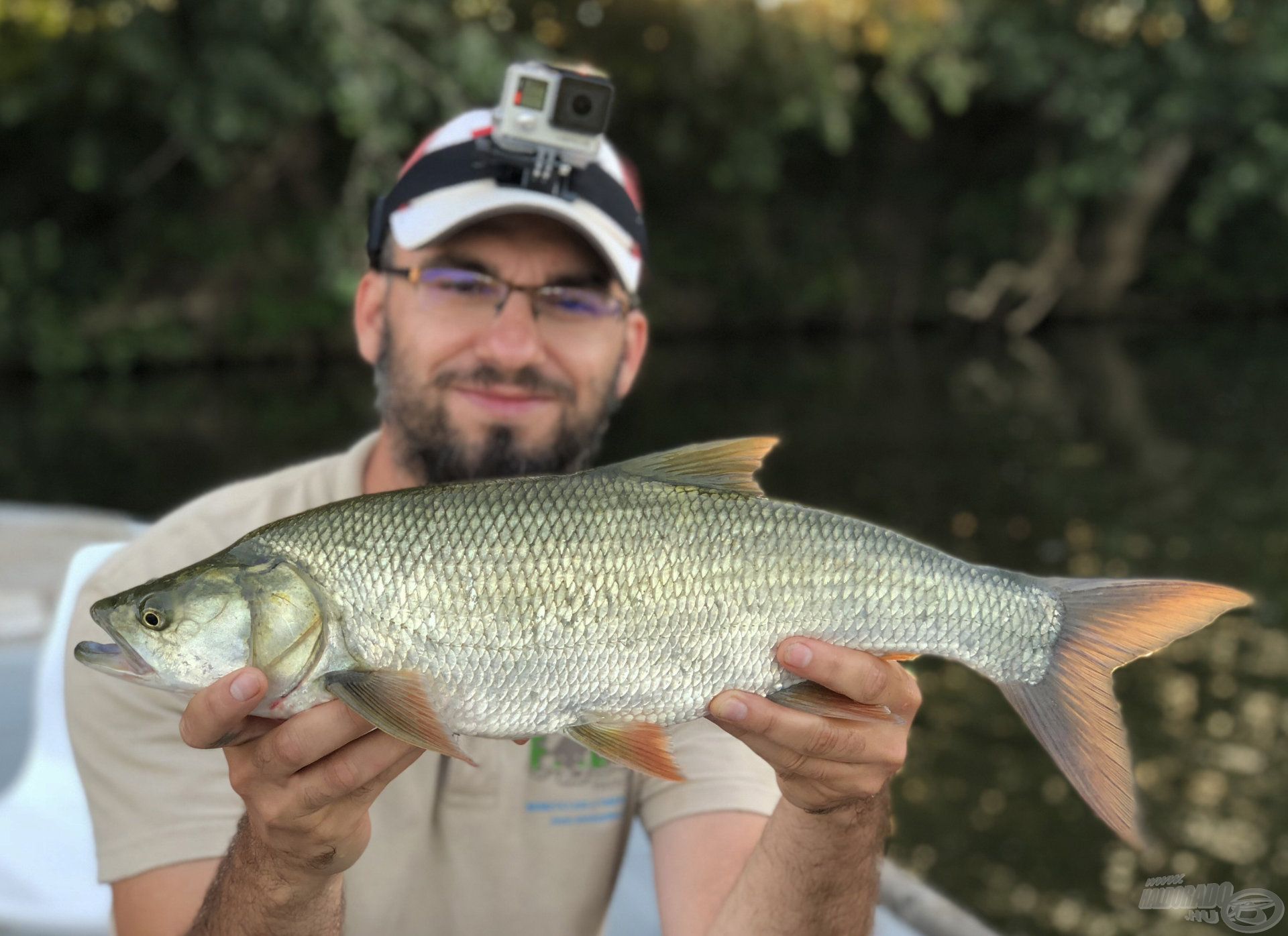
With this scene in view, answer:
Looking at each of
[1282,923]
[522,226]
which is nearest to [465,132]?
[522,226]

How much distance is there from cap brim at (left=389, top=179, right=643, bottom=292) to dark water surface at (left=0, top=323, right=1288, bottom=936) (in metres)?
4.26

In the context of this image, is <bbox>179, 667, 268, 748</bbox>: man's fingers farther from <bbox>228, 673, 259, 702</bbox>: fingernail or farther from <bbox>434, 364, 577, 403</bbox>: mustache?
<bbox>434, 364, 577, 403</bbox>: mustache

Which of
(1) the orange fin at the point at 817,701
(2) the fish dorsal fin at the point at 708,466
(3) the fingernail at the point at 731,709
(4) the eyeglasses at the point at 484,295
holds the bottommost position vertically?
(3) the fingernail at the point at 731,709

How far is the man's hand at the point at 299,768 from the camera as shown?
184 centimetres

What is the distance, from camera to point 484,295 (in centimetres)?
280

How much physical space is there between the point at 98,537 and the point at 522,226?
3.34 meters

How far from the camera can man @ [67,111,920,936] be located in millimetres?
1979

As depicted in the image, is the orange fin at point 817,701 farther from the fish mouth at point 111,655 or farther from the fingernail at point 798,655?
the fish mouth at point 111,655

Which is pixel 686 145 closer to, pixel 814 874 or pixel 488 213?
pixel 488 213

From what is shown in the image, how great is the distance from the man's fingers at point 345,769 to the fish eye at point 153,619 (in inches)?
11.3

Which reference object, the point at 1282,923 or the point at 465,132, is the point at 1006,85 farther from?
the point at 465,132

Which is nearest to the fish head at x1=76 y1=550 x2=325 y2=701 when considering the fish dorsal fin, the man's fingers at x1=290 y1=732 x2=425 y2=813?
the man's fingers at x1=290 y1=732 x2=425 y2=813

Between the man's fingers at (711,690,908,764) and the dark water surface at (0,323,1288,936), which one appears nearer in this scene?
the man's fingers at (711,690,908,764)

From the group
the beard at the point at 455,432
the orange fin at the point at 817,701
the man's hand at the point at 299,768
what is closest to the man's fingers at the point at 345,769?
the man's hand at the point at 299,768
